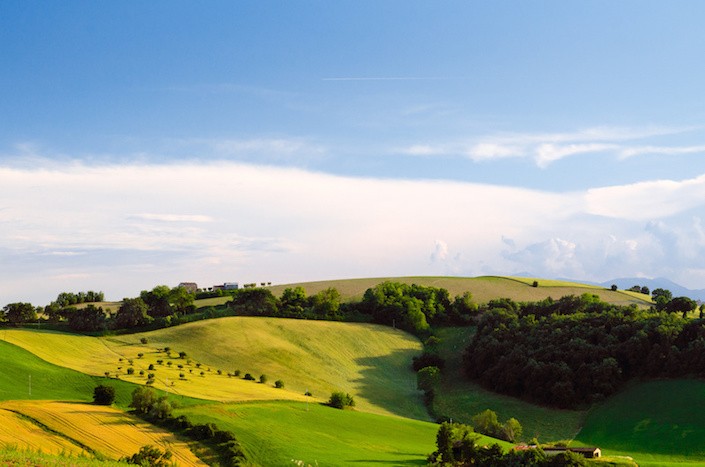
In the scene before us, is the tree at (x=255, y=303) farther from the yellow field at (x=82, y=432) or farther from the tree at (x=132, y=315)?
the yellow field at (x=82, y=432)

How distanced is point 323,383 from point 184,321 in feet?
124

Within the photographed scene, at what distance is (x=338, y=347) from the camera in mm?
128750

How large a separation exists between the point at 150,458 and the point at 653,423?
64254 millimetres

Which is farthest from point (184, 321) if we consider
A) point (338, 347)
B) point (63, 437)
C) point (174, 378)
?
point (63, 437)

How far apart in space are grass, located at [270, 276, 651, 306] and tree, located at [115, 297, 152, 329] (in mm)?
53094

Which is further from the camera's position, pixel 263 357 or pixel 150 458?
pixel 263 357

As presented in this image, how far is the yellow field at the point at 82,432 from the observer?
53938 millimetres

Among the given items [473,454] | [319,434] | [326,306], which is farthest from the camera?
[326,306]

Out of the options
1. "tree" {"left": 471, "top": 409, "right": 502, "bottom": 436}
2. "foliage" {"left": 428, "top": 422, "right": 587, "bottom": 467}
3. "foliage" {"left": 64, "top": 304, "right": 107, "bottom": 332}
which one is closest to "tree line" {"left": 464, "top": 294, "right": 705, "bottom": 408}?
"tree" {"left": 471, "top": 409, "right": 502, "bottom": 436}

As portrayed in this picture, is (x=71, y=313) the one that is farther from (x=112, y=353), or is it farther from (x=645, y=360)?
(x=645, y=360)

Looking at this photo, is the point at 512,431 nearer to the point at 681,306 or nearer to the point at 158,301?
the point at 681,306

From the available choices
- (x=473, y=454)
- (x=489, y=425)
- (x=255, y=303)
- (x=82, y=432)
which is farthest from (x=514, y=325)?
(x=82, y=432)

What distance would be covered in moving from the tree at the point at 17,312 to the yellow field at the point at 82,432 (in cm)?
6594

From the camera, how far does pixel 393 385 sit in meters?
116
